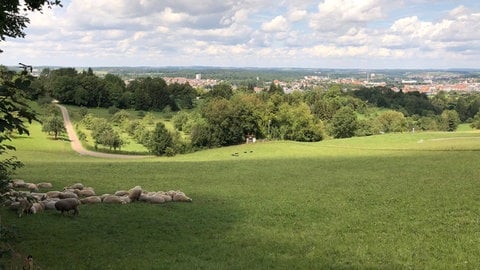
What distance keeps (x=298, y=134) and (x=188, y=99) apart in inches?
3307

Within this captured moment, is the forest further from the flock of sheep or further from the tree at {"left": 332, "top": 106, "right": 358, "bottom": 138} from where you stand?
the flock of sheep

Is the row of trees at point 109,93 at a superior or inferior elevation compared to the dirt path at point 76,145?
superior

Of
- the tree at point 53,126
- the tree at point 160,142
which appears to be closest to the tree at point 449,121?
the tree at point 160,142

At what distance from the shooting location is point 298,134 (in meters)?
103

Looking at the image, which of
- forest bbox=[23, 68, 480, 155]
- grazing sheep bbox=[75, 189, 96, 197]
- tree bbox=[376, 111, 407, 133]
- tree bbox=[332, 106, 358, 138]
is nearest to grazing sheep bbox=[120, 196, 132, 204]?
grazing sheep bbox=[75, 189, 96, 197]

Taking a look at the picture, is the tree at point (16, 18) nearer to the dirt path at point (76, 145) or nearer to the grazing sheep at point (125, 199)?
the grazing sheep at point (125, 199)

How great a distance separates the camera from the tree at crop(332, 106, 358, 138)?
392ft

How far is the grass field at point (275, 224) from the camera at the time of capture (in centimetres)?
1380

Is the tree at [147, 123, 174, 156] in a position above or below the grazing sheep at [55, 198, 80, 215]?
below

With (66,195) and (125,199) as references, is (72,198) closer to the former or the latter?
(66,195)

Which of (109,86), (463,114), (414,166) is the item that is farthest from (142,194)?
(463,114)

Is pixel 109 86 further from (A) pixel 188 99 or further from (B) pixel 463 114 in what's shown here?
(B) pixel 463 114

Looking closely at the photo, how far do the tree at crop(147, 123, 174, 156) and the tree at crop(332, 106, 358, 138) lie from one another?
50537 mm

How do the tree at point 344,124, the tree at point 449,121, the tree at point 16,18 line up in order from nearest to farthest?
the tree at point 16,18 → the tree at point 344,124 → the tree at point 449,121
